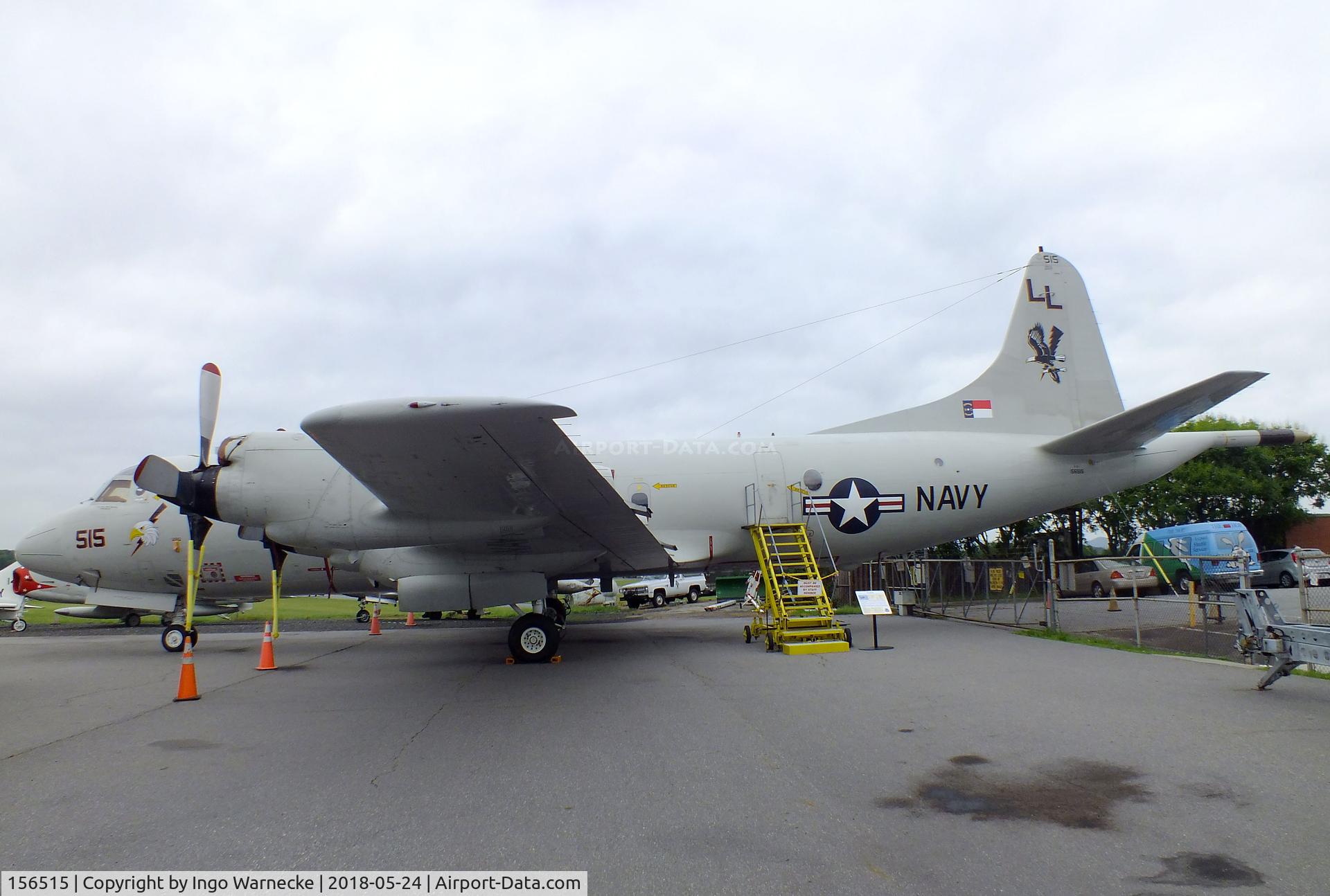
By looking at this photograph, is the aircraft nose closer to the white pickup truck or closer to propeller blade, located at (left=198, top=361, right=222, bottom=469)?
propeller blade, located at (left=198, top=361, right=222, bottom=469)

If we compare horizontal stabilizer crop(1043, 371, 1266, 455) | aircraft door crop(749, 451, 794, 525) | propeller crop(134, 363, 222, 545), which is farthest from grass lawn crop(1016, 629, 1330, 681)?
propeller crop(134, 363, 222, 545)

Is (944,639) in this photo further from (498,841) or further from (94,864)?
(94,864)

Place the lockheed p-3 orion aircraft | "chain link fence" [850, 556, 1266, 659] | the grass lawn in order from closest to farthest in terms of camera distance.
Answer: the grass lawn, the lockheed p-3 orion aircraft, "chain link fence" [850, 556, 1266, 659]

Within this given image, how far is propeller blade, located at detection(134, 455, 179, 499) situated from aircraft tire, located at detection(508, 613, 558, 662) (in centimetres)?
501

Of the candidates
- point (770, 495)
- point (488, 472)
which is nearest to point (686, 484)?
point (770, 495)

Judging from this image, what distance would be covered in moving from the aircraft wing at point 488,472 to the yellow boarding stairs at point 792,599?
197 cm

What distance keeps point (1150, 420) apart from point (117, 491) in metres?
18.0

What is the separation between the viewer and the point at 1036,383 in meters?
14.1

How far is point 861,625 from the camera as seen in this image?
630 inches

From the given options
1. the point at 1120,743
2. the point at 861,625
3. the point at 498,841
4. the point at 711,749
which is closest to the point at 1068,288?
the point at 861,625

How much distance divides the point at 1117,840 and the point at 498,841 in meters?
3.04

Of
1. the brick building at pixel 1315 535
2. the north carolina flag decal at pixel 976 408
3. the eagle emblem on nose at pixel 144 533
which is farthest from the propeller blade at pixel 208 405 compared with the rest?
the brick building at pixel 1315 535

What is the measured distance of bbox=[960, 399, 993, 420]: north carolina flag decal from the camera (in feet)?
46.3

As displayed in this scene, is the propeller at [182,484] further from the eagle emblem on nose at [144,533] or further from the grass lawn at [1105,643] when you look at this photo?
the grass lawn at [1105,643]
